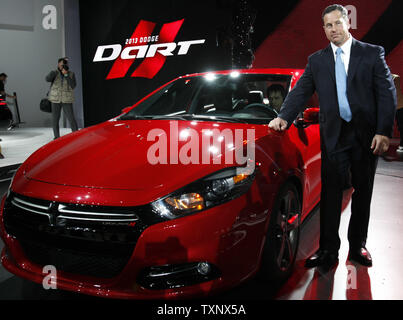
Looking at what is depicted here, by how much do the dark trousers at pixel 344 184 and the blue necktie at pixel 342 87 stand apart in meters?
0.06

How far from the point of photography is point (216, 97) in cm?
316

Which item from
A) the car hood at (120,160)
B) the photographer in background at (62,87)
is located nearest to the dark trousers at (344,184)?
the car hood at (120,160)

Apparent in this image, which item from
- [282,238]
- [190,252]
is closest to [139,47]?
[282,238]

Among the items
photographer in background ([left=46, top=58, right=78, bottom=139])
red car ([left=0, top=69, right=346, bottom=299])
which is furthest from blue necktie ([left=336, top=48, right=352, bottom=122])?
photographer in background ([left=46, top=58, right=78, bottom=139])

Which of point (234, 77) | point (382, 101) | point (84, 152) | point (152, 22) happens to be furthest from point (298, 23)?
point (84, 152)

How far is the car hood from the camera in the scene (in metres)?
1.77

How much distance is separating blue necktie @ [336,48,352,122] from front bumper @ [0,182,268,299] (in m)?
0.88

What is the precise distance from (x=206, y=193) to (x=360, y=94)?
1.10 m

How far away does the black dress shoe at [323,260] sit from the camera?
2436mm

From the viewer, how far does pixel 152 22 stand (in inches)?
376

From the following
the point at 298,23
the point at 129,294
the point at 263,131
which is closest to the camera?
the point at 129,294

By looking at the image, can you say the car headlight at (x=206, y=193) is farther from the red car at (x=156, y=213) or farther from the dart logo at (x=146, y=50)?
the dart logo at (x=146, y=50)
